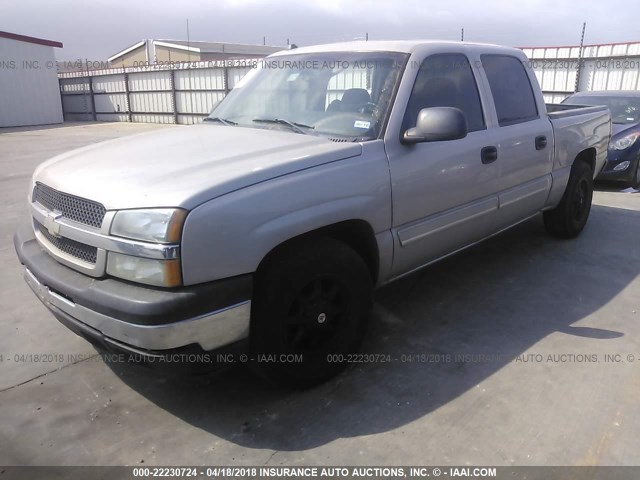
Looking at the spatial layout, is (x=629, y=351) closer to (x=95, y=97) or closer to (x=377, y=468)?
(x=377, y=468)

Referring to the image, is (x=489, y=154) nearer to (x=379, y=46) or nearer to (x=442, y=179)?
(x=442, y=179)

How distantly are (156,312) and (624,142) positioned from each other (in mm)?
8120

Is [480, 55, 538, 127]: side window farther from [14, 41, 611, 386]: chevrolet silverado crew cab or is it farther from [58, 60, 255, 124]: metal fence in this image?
[58, 60, 255, 124]: metal fence

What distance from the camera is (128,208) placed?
7.42 ft

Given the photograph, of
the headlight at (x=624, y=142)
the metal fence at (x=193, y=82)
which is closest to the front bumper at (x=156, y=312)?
the headlight at (x=624, y=142)

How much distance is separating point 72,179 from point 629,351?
11.2ft

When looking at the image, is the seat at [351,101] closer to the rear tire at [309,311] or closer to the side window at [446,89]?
the side window at [446,89]

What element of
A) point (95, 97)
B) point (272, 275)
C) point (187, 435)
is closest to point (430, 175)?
point (272, 275)

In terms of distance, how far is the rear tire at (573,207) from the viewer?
512 cm

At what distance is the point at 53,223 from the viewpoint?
2.62m

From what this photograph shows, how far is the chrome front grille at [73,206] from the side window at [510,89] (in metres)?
2.88

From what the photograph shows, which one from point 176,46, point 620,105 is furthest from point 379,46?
point 176,46

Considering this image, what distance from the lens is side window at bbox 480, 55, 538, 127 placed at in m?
A: 3.96

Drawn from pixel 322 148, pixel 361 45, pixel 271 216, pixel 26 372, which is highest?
pixel 361 45
